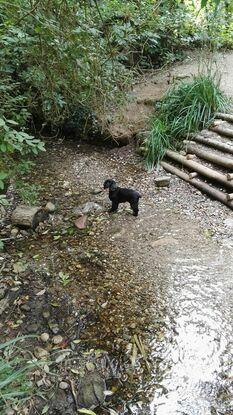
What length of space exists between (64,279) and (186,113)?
137 inches

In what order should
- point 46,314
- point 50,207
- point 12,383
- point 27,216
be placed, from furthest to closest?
1. point 50,207
2. point 27,216
3. point 46,314
4. point 12,383

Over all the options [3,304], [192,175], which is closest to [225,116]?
[192,175]

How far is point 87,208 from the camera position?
4641 mm

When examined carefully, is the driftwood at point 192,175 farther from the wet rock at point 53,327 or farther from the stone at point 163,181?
the wet rock at point 53,327

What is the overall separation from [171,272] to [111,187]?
3.99 ft

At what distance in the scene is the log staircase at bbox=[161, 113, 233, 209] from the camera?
4.74 metres

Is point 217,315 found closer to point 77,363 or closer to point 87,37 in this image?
point 77,363

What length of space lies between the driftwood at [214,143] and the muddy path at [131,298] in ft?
2.67

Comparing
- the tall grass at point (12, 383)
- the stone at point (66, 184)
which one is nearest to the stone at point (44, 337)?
A: the tall grass at point (12, 383)

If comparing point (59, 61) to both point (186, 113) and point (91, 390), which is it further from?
point (91, 390)

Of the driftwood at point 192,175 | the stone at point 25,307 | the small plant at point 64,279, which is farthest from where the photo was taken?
the driftwood at point 192,175

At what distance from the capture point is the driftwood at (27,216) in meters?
4.18

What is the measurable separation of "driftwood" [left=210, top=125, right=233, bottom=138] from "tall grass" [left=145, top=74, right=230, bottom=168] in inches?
7.2

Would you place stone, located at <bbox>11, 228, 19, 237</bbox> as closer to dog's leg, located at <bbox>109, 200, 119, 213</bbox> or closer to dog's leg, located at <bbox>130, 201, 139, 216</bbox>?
dog's leg, located at <bbox>109, 200, 119, 213</bbox>
